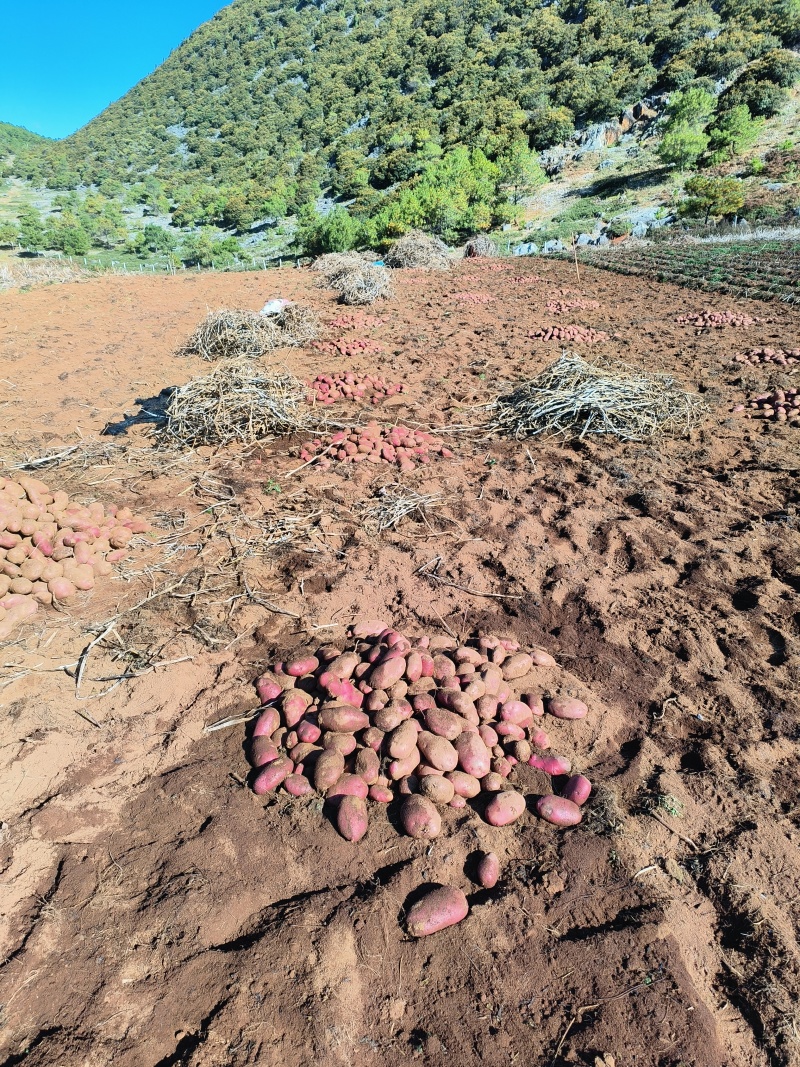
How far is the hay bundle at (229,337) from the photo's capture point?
7.85 m

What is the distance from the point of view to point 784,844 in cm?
186

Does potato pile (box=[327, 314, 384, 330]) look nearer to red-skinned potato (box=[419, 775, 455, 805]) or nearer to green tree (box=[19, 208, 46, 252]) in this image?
red-skinned potato (box=[419, 775, 455, 805])

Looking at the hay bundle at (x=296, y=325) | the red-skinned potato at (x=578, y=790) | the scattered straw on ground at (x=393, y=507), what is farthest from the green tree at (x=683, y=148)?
the red-skinned potato at (x=578, y=790)

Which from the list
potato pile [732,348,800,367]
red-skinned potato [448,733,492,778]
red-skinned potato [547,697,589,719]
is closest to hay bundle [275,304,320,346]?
potato pile [732,348,800,367]

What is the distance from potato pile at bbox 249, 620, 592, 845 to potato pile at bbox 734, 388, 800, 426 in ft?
14.3

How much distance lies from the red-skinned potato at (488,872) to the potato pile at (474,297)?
37.6ft

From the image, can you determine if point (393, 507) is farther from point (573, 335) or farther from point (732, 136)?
point (732, 136)

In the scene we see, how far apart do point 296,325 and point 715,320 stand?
268 inches

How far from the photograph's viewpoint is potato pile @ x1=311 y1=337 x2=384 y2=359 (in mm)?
7922

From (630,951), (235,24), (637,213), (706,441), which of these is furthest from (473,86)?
(630,951)

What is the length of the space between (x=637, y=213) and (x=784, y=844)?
107ft

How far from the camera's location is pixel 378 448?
190 inches

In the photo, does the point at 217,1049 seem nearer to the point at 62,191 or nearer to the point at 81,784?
the point at 81,784

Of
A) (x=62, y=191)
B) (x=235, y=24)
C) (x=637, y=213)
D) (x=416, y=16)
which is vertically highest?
(x=235, y=24)
